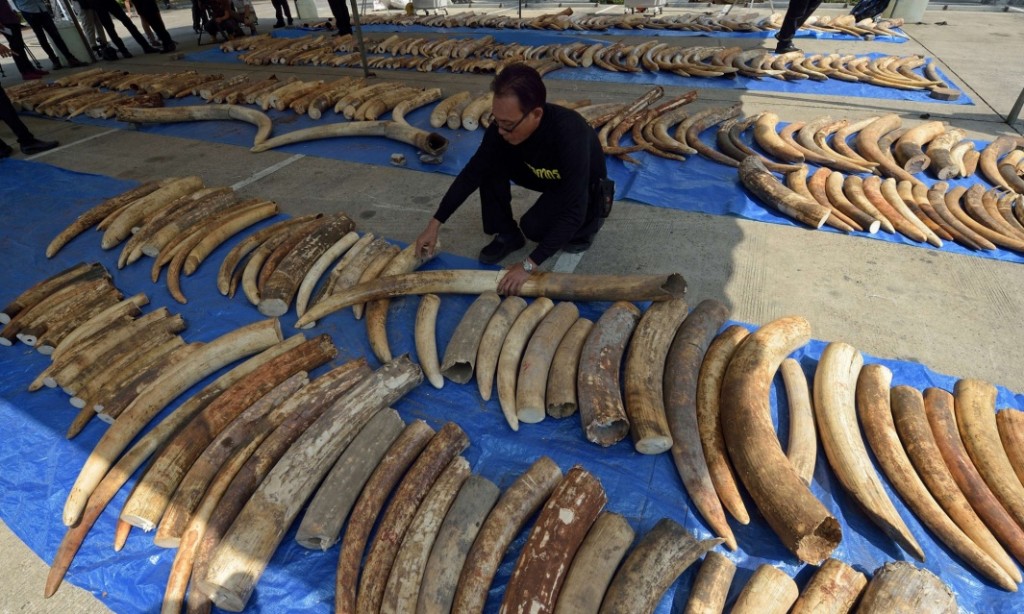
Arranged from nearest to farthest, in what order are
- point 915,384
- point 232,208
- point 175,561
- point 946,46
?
point 175,561
point 915,384
point 232,208
point 946,46

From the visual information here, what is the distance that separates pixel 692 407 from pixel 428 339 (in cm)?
175

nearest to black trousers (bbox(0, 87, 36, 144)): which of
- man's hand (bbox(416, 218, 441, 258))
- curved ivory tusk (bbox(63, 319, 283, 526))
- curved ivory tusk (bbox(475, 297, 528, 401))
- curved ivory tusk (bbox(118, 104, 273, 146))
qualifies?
curved ivory tusk (bbox(118, 104, 273, 146))

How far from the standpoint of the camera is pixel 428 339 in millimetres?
3277

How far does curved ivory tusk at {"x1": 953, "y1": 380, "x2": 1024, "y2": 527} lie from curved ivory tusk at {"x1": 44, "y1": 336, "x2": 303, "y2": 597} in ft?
13.0

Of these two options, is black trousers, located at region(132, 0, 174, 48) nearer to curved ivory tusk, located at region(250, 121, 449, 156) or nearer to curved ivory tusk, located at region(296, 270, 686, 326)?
curved ivory tusk, located at region(250, 121, 449, 156)

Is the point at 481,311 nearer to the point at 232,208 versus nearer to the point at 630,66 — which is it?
the point at 232,208

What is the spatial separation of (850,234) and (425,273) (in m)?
3.92

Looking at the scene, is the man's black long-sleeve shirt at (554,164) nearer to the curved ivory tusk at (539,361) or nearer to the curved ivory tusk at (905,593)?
the curved ivory tusk at (539,361)

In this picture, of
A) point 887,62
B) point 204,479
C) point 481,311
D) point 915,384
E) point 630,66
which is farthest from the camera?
point 630,66

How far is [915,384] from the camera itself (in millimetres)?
2984

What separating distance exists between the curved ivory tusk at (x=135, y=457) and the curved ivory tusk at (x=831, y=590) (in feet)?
10.2

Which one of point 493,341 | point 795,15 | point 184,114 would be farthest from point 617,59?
point 493,341

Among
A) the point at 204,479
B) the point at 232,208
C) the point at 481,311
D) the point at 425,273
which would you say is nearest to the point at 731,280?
the point at 481,311

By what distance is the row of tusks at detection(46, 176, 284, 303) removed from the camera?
428cm
